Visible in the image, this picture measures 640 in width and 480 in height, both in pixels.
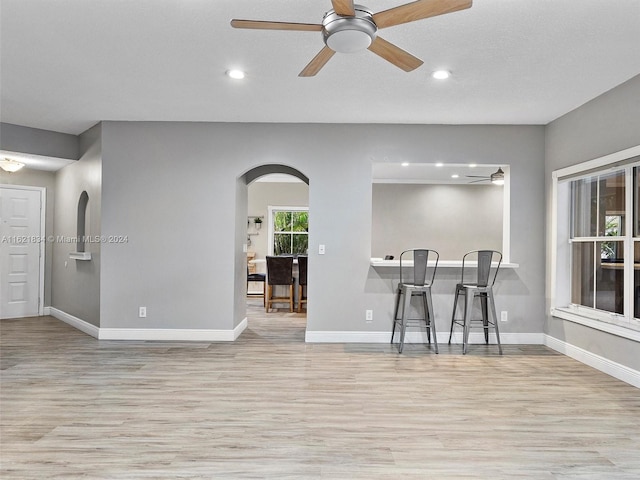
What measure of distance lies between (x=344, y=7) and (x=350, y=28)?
0.14 meters

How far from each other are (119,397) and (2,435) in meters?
0.76

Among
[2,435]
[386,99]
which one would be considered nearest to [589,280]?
[386,99]

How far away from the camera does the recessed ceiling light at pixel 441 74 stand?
3626 mm

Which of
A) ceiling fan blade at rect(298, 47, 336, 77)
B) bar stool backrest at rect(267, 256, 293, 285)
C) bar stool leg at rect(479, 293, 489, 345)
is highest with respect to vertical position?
ceiling fan blade at rect(298, 47, 336, 77)

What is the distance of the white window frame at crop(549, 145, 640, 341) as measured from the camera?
3805mm

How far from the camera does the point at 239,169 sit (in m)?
5.21

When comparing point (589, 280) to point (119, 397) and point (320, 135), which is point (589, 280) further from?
point (119, 397)

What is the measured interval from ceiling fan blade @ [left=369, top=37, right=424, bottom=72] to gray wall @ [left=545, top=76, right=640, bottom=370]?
7.17ft

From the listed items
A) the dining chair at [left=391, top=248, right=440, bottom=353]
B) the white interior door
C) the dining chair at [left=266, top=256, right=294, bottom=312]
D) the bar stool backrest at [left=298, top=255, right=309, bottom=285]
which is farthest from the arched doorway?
the dining chair at [left=391, top=248, right=440, bottom=353]

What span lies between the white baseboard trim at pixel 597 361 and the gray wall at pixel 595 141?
0.04 meters

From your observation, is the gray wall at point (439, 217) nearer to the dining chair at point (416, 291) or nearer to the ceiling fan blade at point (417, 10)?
the dining chair at point (416, 291)

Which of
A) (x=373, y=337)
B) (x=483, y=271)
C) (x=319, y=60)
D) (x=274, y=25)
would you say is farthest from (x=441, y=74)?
(x=373, y=337)

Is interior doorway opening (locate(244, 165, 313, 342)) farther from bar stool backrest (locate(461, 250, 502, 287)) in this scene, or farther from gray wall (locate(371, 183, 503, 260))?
bar stool backrest (locate(461, 250, 502, 287))

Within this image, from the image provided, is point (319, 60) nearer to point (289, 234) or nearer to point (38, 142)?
point (38, 142)
